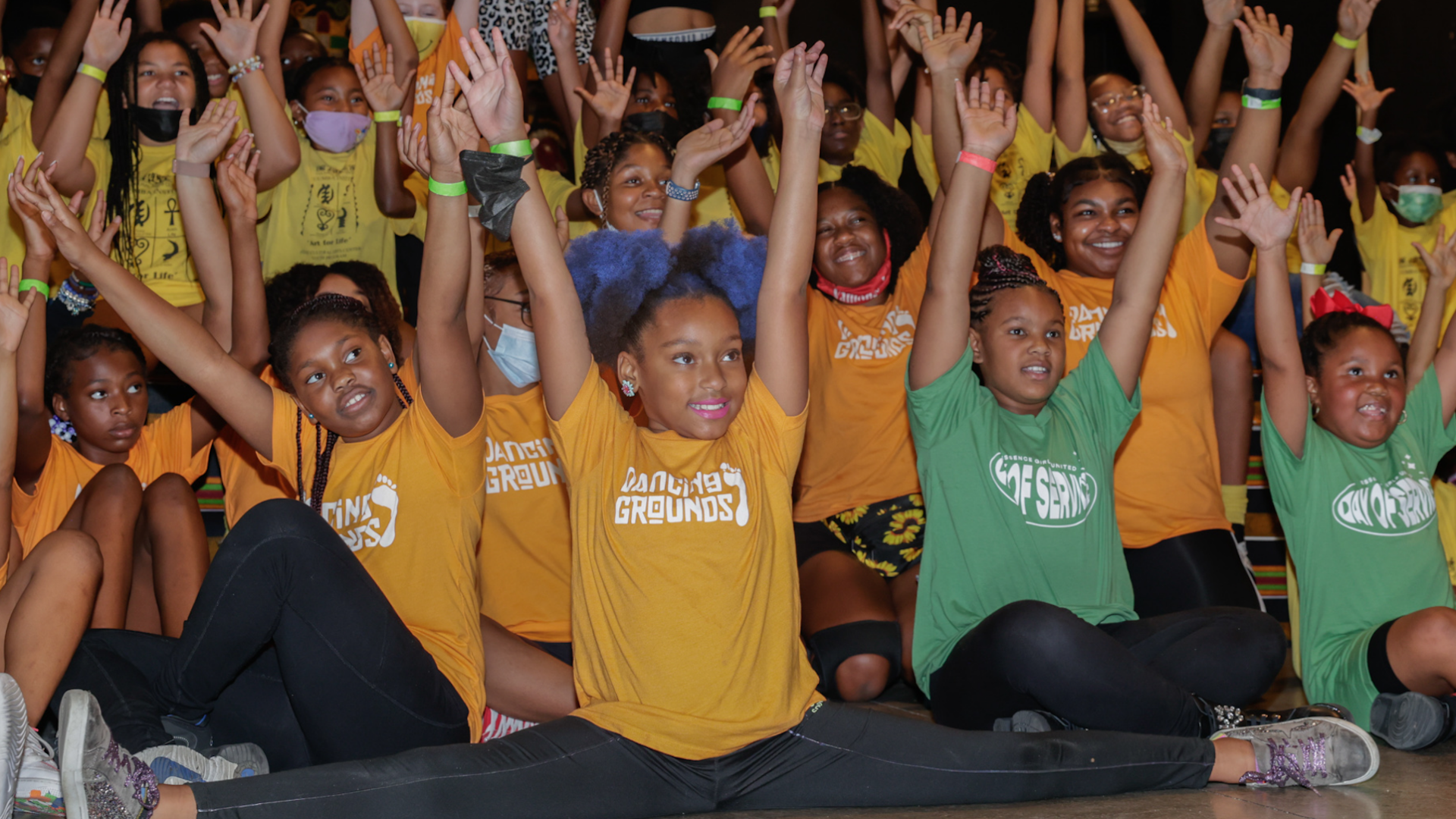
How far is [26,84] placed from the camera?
4.56 meters

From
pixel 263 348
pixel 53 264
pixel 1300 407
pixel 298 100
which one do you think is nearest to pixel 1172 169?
pixel 1300 407

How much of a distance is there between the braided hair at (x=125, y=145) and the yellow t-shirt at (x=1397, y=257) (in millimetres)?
4722

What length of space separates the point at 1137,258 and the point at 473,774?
202cm

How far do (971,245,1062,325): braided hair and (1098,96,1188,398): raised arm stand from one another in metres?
0.16

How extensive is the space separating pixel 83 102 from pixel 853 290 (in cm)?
250

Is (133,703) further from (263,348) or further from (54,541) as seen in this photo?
(263,348)

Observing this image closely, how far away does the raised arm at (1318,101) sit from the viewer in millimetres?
4445

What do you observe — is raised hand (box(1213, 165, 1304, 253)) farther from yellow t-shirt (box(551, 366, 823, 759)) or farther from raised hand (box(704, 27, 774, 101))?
yellow t-shirt (box(551, 366, 823, 759))

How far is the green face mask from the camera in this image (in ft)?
16.6

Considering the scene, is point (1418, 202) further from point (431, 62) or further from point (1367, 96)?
point (431, 62)

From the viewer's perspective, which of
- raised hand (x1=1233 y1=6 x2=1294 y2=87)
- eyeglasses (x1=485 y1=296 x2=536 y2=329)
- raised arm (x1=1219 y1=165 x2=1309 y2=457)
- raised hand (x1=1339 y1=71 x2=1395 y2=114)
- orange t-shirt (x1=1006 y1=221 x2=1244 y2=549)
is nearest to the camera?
raised arm (x1=1219 y1=165 x2=1309 y2=457)

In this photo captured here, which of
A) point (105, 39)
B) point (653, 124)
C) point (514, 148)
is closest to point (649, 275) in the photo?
point (514, 148)

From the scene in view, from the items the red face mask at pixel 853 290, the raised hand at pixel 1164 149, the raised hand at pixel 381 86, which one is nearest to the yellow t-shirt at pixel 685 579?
the raised hand at pixel 1164 149

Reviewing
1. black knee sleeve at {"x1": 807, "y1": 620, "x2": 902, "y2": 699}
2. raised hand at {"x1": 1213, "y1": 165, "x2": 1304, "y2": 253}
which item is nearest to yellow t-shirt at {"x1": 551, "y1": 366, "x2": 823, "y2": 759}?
black knee sleeve at {"x1": 807, "y1": 620, "x2": 902, "y2": 699}
